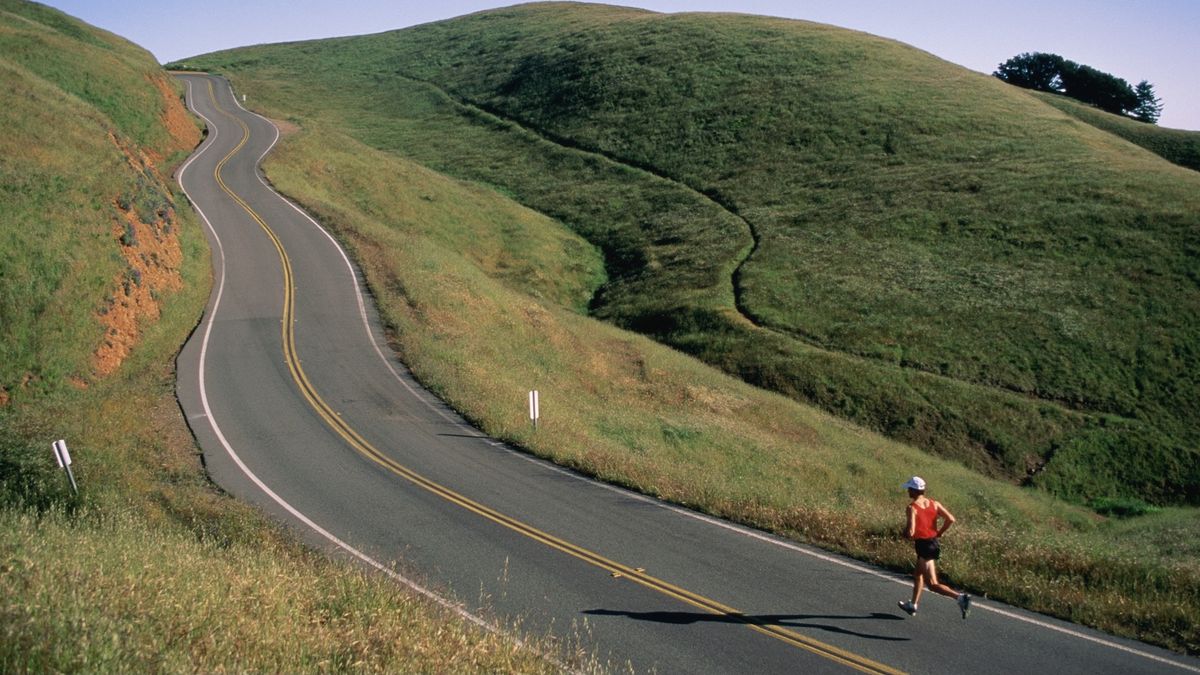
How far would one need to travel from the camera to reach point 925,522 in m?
10.4

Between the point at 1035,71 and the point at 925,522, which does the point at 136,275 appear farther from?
the point at 1035,71

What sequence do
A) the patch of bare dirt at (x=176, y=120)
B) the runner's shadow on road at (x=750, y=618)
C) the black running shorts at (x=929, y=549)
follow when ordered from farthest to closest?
1. the patch of bare dirt at (x=176, y=120)
2. the black running shorts at (x=929, y=549)
3. the runner's shadow on road at (x=750, y=618)

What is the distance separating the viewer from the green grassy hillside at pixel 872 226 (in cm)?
2914

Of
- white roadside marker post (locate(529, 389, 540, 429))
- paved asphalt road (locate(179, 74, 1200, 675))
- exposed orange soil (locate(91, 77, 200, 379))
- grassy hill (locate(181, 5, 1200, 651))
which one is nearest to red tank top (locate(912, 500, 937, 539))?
paved asphalt road (locate(179, 74, 1200, 675))

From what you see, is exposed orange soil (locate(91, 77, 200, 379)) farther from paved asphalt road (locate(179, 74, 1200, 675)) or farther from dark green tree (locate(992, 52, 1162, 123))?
dark green tree (locate(992, 52, 1162, 123))

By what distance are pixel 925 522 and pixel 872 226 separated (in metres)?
36.6

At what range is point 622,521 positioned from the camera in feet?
45.8

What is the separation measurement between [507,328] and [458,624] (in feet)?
71.9

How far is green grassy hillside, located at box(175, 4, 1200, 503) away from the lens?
29141mm

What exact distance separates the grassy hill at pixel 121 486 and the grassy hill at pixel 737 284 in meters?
7.32

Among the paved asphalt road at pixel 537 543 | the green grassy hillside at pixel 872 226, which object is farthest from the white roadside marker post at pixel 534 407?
the green grassy hillside at pixel 872 226

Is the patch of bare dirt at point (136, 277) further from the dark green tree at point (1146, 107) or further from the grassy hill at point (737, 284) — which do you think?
the dark green tree at point (1146, 107)

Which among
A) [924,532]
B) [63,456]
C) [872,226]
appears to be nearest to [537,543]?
[924,532]

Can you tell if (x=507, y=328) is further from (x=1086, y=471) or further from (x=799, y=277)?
(x=1086, y=471)
